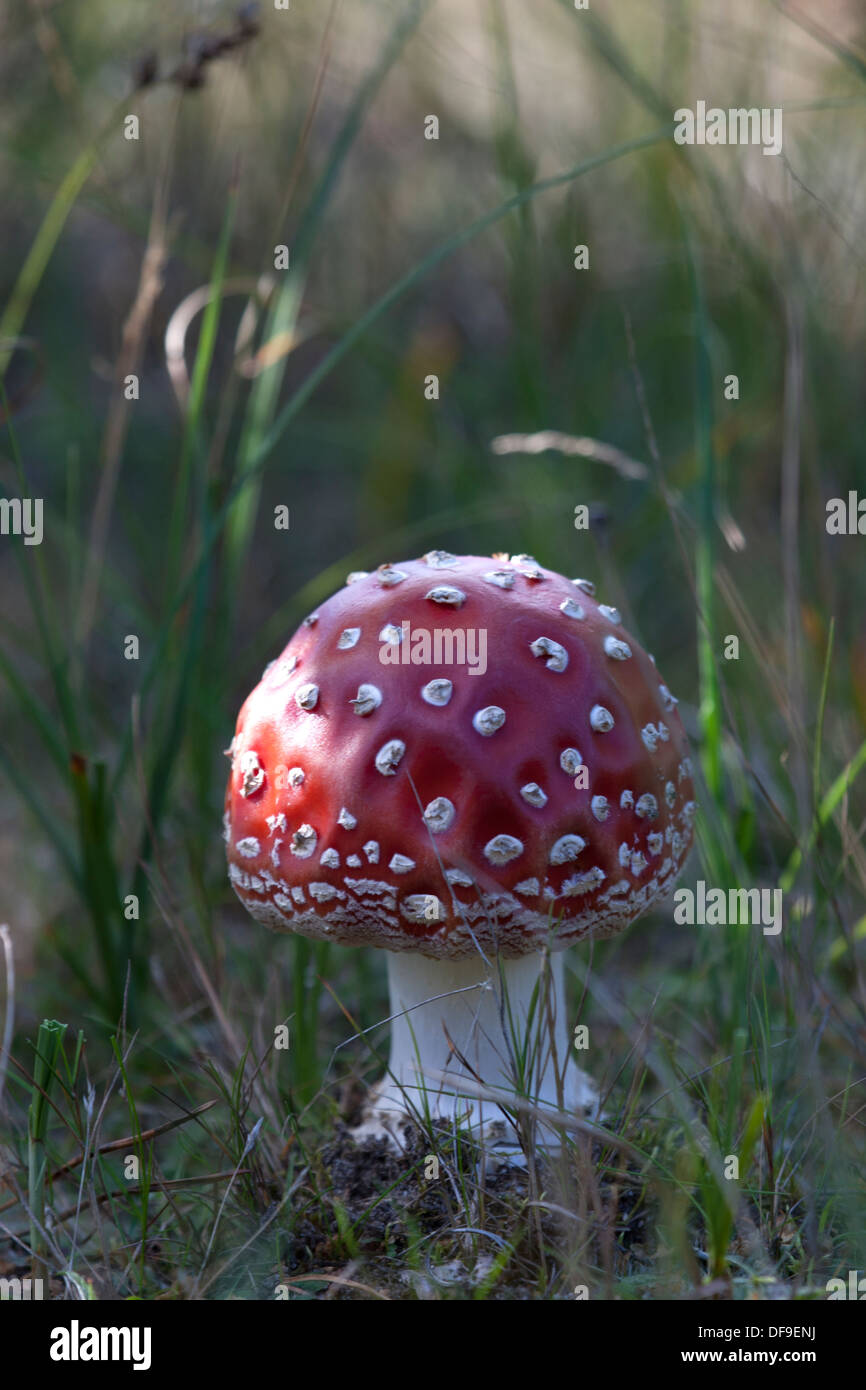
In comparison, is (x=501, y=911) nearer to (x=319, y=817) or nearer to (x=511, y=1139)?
(x=319, y=817)

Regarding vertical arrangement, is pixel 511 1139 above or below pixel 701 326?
below

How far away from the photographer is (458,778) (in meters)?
A: 2.04

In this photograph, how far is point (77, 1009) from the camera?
2.99 m

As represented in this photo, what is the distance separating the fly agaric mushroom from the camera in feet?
6.67

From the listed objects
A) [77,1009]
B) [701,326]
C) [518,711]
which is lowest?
[77,1009]

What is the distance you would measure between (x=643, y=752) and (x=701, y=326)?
105cm

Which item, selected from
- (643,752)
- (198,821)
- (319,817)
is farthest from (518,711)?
(198,821)
